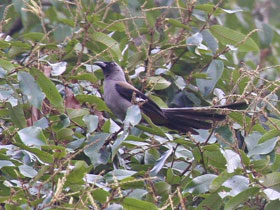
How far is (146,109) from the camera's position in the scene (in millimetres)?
4617

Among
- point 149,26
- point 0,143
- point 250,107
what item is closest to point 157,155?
point 250,107

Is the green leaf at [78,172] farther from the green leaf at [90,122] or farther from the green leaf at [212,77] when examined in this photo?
the green leaf at [212,77]

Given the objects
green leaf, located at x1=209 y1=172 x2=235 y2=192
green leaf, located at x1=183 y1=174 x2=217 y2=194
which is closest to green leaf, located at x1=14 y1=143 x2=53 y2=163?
green leaf, located at x1=183 y1=174 x2=217 y2=194

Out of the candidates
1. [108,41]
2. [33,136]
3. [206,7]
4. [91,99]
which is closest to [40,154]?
[33,136]

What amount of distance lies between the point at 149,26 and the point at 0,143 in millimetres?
1609

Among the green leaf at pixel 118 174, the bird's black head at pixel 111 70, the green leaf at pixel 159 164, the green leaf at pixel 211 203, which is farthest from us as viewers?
the bird's black head at pixel 111 70

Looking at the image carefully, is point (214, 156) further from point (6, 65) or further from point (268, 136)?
point (6, 65)

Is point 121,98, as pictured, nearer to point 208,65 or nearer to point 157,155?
point 208,65

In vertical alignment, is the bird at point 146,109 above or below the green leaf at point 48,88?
below

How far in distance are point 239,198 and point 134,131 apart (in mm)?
939

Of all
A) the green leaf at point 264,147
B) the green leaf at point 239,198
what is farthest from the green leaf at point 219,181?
the green leaf at point 264,147

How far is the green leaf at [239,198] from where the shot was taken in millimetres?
3344

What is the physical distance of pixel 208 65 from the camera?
16.2 ft

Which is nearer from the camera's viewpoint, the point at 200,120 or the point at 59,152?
the point at 59,152
